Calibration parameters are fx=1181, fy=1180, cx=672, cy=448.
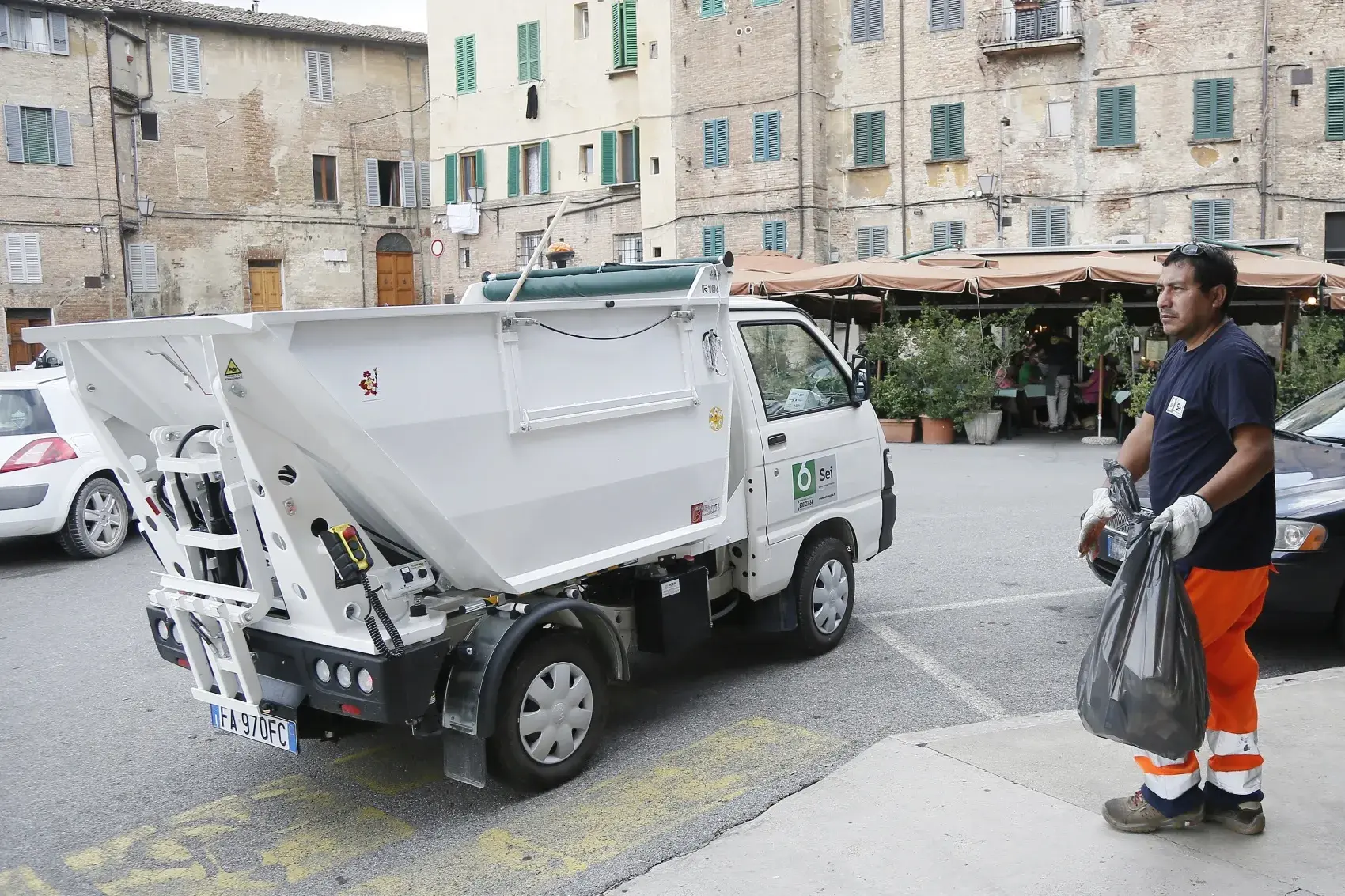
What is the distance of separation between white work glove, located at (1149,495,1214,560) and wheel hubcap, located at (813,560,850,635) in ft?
9.40

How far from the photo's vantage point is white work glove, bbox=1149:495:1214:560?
359 centimetres

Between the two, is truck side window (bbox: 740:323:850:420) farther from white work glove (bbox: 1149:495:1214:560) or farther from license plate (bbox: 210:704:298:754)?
license plate (bbox: 210:704:298:754)

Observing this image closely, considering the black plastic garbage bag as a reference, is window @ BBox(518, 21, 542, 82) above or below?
above

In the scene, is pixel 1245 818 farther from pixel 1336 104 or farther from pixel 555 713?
pixel 1336 104

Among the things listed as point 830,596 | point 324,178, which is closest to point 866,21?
point 324,178

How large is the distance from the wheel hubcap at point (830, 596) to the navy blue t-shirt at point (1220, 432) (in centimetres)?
273

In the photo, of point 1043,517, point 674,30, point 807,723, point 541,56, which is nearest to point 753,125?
point 674,30

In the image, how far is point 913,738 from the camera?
492cm

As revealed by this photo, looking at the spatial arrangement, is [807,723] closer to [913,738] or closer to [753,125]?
[913,738]

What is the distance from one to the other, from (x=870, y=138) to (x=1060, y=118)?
4505 mm

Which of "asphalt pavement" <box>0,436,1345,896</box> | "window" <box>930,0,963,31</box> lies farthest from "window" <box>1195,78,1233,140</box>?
"asphalt pavement" <box>0,436,1345,896</box>

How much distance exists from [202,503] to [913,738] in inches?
117

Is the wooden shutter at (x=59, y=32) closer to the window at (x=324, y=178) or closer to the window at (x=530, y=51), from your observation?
the window at (x=324, y=178)

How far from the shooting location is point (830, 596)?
6.52 m
